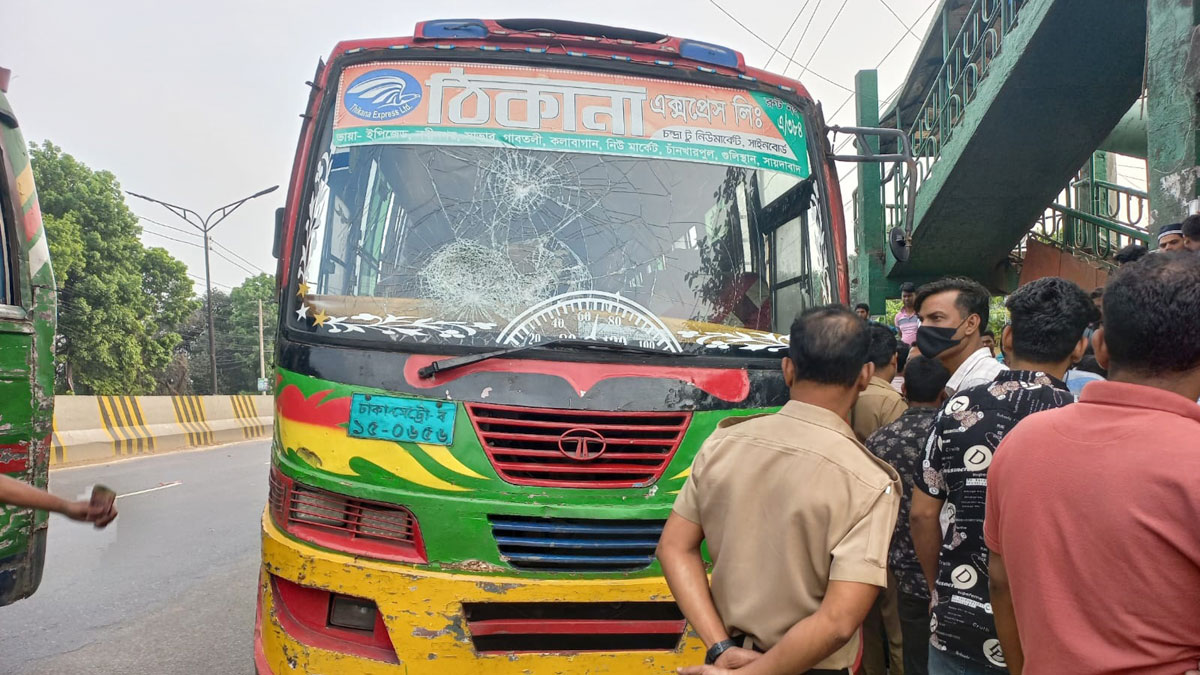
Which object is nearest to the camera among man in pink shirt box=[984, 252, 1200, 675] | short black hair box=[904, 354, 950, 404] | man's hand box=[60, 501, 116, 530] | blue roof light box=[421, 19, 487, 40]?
man in pink shirt box=[984, 252, 1200, 675]

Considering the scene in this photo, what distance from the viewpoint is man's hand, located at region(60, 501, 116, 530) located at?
2.38 meters

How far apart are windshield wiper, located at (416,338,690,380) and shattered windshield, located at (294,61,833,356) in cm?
6

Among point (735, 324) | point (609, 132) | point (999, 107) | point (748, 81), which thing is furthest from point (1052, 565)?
point (999, 107)

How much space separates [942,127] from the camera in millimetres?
9320

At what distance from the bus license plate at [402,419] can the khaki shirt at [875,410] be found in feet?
5.98

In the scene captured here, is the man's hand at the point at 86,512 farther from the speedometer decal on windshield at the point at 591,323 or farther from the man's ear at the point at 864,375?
the man's ear at the point at 864,375

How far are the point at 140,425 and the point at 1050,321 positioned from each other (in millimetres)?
15890

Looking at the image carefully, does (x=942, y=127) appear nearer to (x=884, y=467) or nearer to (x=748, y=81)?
(x=748, y=81)

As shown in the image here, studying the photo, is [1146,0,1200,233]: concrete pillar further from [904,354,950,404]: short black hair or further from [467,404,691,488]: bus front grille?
[467,404,691,488]: bus front grille

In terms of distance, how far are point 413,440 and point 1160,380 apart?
210 cm

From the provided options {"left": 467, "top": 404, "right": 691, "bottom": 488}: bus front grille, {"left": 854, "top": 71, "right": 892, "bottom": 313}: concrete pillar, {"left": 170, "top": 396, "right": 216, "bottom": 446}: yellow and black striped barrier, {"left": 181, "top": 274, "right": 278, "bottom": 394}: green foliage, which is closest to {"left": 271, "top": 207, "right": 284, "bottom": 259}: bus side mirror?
{"left": 467, "top": 404, "right": 691, "bottom": 488}: bus front grille

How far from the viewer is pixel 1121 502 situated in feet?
4.46

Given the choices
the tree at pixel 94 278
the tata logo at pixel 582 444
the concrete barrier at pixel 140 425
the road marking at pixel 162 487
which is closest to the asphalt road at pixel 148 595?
the road marking at pixel 162 487

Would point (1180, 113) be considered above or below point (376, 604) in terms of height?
above
